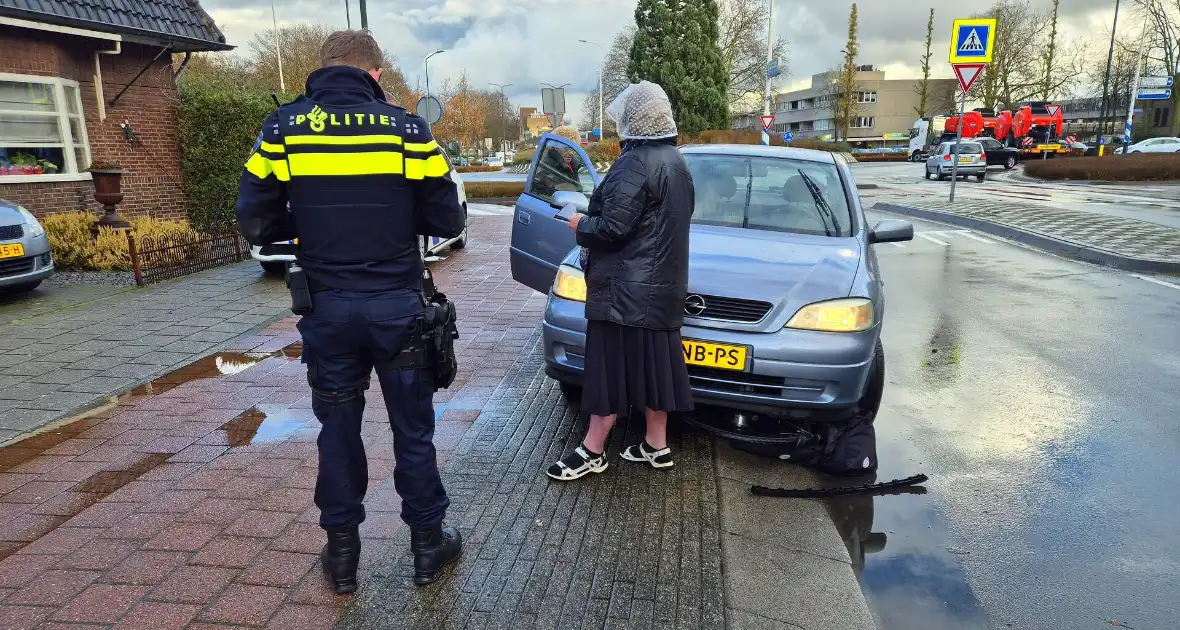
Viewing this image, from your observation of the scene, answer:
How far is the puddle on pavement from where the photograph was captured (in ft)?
11.6

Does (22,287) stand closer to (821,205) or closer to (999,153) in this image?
(821,205)

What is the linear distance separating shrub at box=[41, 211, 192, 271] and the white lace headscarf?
777 cm

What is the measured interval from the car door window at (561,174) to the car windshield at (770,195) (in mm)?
1073

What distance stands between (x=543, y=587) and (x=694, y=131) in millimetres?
40667

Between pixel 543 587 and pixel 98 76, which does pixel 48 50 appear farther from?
pixel 543 587

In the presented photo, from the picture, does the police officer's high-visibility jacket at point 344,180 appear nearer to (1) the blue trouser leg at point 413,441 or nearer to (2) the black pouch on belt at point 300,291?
(2) the black pouch on belt at point 300,291

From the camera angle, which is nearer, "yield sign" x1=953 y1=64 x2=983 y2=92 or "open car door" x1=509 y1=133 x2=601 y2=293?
"open car door" x1=509 y1=133 x2=601 y2=293

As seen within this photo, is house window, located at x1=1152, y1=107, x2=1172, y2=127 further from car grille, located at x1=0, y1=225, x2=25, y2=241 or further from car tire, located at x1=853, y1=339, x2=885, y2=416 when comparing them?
car grille, located at x1=0, y1=225, x2=25, y2=241

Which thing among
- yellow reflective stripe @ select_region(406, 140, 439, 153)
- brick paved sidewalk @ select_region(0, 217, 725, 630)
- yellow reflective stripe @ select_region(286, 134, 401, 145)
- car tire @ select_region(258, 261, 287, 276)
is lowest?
brick paved sidewalk @ select_region(0, 217, 725, 630)

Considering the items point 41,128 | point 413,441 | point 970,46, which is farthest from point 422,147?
point 970,46

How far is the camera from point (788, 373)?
3691mm

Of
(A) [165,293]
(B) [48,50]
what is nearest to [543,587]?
(A) [165,293]

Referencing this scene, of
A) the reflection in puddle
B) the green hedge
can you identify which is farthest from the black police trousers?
the green hedge

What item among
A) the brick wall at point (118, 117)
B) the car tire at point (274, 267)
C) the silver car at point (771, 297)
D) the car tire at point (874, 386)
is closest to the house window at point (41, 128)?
the brick wall at point (118, 117)
